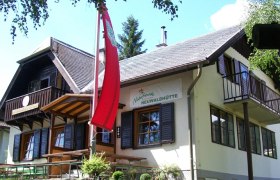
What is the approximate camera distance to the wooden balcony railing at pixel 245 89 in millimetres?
15298

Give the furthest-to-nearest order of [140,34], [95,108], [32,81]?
[140,34] < [32,81] < [95,108]

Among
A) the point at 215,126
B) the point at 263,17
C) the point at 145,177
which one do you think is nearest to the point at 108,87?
the point at 145,177

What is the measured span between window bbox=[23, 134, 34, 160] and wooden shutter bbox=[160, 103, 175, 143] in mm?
8205

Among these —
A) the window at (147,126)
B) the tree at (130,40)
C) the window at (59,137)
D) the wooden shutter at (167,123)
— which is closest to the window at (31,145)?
the window at (59,137)

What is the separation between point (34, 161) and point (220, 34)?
1059 cm

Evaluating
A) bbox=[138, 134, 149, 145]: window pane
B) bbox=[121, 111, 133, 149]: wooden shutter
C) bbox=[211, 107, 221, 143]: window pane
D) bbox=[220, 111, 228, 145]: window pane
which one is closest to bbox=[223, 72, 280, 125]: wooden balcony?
bbox=[220, 111, 228, 145]: window pane

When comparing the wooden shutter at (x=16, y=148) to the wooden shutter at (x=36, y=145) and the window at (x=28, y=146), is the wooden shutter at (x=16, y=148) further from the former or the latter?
the wooden shutter at (x=36, y=145)

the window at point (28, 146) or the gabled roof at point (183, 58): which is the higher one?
the gabled roof at point (183, 58)

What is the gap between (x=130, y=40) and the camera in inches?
1726

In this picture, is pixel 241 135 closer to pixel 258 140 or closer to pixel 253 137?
pixel 253 137

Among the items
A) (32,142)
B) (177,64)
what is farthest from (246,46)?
(32,142)

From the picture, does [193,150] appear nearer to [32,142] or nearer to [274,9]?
[274,9]

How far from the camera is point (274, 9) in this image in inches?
519

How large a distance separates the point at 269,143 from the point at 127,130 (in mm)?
8879
